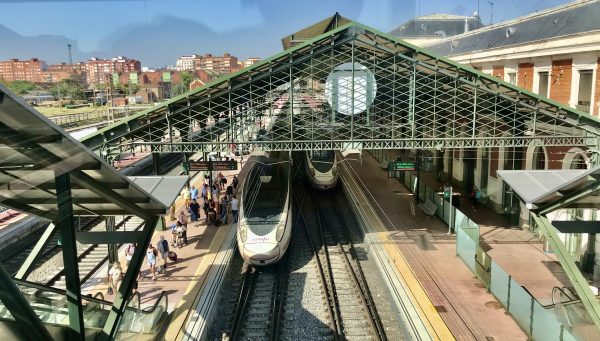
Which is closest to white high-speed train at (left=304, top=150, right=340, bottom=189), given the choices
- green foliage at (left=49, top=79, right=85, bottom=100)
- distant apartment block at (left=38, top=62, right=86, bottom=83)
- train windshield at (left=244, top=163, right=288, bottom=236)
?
train windshield at (left=244, top=163, right=288, bottom=236)

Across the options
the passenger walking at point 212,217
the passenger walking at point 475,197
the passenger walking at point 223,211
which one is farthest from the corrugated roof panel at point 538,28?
the passenger walking at point 212,217

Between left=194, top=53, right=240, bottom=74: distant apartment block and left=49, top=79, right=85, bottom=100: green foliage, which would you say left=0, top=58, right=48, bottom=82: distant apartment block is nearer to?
left=49, top=79, right=85, bottom=100: green foliage

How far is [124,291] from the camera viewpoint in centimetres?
484

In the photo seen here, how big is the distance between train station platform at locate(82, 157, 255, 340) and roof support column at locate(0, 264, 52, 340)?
6.21 meters

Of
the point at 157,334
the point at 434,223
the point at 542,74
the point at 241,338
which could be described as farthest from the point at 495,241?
the point at 157,334

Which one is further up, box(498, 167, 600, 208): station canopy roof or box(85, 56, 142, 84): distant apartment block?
box(85, 56, 142, 84): distant apartment block

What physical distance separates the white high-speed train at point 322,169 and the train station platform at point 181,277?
651 centimetres

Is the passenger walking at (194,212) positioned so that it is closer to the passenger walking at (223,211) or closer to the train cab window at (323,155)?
the passenger walking at (223,211)

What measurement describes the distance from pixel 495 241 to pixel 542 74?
5634 mm

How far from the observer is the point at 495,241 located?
593 inches

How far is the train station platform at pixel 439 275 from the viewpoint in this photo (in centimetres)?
947

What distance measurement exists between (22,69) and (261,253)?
7.69 meters

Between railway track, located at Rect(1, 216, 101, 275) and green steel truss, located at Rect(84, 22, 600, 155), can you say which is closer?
railway track, located at Rect(1, 216, 101, 275)

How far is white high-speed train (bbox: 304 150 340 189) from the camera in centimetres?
2219
